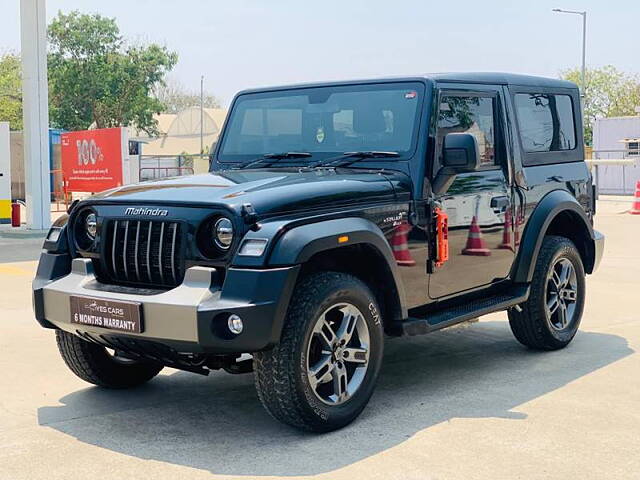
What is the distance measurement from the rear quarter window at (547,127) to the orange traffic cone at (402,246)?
1575 mm

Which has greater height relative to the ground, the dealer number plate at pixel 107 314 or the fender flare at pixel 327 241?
the fender flare at pixel 327 241

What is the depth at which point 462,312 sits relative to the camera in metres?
5.77

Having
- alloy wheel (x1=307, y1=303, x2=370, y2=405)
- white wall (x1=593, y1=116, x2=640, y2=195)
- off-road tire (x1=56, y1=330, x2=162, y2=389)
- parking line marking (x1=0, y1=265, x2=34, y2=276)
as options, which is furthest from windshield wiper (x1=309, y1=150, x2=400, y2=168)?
white wall (x1=593, y1=116, x2=640, y2=195)

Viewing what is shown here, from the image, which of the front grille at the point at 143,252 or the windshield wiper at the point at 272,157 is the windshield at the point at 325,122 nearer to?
the windshield wiper at the point at 272,157

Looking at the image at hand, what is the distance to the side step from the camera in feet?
17.3

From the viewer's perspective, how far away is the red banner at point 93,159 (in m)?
19.6

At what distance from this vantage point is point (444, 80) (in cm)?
575

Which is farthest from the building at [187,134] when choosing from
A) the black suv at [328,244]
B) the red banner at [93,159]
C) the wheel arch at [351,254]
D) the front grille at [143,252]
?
the front grille at [143,252]

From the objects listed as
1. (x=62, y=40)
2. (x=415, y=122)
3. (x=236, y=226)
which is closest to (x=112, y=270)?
(x=236, y=226)

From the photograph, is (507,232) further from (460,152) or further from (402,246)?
(402,246)

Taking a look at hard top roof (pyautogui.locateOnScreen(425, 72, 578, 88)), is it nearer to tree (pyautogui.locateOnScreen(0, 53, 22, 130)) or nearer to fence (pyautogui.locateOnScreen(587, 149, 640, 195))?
fence (pyautogui.locateOnScreen(587, 149, 640, 195))

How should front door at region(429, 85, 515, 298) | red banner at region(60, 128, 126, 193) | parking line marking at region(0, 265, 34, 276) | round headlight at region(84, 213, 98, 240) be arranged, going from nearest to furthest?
1. round headlight at region(84, 213, 98, 240)
2. front door at region(429, 85, 515, 298)
3. parking line marking at region(0, 265, 34, 276)
4. red banner at region(60, 128, 126, 193)

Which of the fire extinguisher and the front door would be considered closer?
the front door

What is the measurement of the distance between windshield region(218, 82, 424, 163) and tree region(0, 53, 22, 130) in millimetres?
47981
